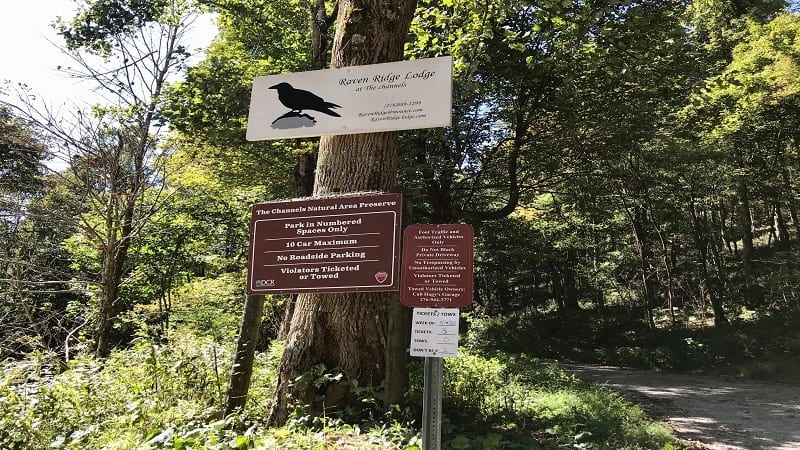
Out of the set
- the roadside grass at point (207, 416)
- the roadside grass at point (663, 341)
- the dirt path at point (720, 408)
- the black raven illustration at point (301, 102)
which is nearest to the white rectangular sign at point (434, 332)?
the roadside grass at point (207, 416)

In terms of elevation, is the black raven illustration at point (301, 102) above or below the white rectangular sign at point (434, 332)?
above

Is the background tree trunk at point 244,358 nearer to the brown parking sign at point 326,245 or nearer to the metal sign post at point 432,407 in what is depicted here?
the brown parking sign at point 326,245

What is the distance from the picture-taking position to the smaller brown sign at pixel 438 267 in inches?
108

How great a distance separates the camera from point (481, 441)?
3.55m

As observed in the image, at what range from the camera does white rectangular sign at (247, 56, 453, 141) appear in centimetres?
370

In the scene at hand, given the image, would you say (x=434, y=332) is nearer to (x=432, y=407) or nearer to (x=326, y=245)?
(x=432, y=407)

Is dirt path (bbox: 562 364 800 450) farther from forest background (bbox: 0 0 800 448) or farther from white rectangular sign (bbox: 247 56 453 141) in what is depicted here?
white rectangular sign (bbox: 247 56 453 141)

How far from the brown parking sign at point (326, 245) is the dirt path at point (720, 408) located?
20.9 ft

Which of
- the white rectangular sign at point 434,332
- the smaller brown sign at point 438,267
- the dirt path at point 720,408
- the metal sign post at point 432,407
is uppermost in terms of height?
the smaller brown sign at point 438,267

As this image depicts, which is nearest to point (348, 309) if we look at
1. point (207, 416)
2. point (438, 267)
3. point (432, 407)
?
point (207, 416)

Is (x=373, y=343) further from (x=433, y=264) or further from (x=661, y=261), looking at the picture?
(x=661, y=261)

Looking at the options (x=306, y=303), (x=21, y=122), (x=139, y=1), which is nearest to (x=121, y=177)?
(x=21, y=122)

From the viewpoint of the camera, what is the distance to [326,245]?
3471mm

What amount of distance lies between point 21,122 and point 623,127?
41.1 feet
